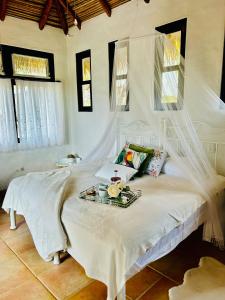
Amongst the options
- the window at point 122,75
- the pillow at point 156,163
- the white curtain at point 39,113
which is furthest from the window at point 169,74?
the white curtain at point 39,113

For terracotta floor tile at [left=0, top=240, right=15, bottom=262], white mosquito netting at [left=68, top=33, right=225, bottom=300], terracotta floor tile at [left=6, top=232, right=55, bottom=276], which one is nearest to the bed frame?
white mosquito netting at [left=68, top=33, right=225, bottom=300]

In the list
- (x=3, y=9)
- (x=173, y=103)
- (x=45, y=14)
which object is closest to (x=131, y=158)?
(x=173, y=103)

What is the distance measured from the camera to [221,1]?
2.43 m

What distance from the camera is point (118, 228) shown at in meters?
1.57

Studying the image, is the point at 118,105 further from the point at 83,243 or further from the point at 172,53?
the point at 83,243

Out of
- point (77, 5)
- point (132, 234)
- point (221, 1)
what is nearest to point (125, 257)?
point (132, 234)

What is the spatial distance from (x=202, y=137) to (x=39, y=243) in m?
2.26

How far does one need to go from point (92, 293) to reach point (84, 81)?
12.0 feet

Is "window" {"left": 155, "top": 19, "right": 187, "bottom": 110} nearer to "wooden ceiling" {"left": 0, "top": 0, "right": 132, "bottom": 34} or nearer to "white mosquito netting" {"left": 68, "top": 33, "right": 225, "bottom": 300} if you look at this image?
"white mosquito netting" {"left": 68, "top": 33, "right": 225, "bottom": 300}

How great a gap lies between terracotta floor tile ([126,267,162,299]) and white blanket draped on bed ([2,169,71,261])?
0.68m

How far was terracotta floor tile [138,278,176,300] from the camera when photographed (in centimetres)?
178

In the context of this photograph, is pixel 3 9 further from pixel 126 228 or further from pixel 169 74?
pixel 126 228

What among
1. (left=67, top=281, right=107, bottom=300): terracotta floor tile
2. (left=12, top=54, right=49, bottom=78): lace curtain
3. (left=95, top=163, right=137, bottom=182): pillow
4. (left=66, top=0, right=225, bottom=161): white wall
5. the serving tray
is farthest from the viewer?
(left=12, top=54, right=49, bottom=78): lace curtain

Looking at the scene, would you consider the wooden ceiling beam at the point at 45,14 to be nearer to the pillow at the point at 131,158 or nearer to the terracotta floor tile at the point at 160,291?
the pillow at the point at 131,158
